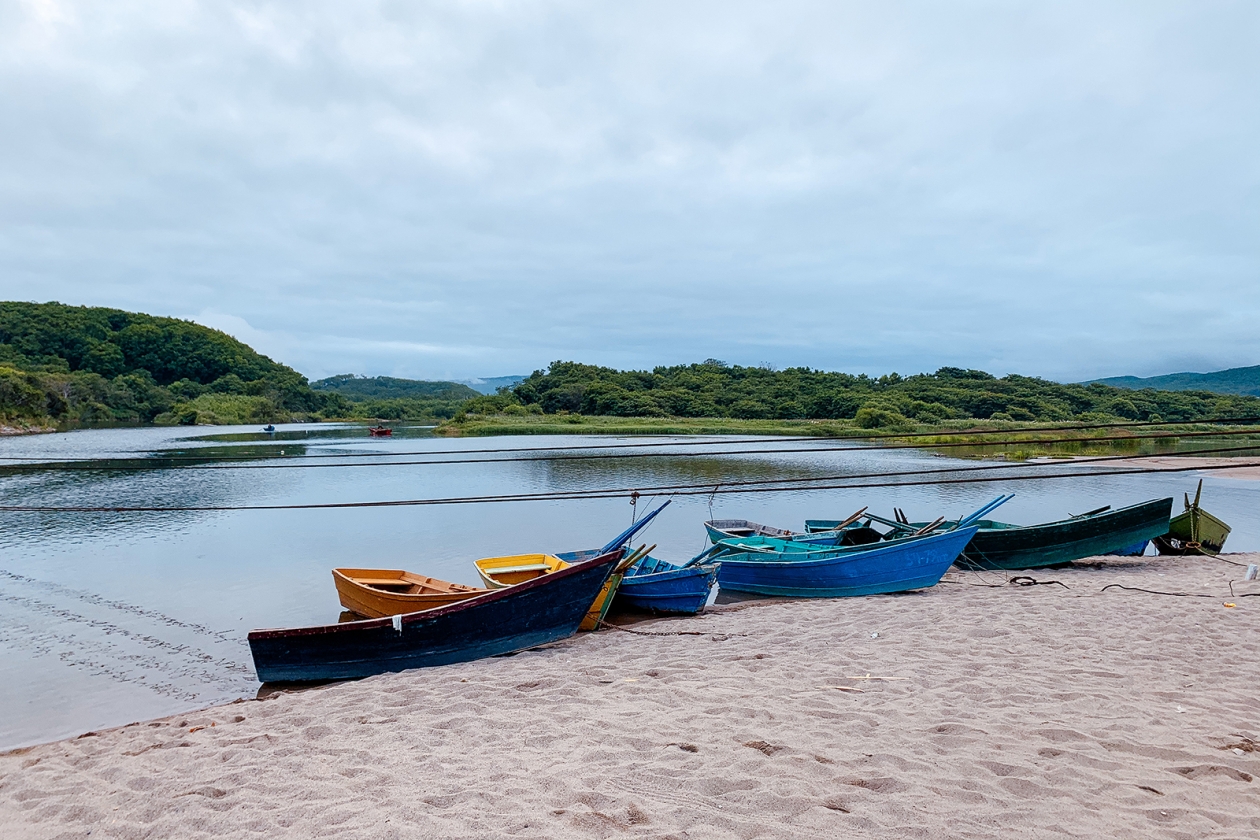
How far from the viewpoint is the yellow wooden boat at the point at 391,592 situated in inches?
385

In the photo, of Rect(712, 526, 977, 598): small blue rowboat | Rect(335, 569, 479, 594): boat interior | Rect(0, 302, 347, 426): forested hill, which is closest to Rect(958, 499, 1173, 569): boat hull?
Rect(712, 526, 977, 598): small blue rowboat

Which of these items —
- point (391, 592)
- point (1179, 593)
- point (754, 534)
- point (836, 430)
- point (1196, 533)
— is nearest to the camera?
point (391, 592)

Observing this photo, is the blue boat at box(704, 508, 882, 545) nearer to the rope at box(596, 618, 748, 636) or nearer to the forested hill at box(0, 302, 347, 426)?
the rope at box(596, 618, 748, 636)

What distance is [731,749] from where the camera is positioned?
4.86 m

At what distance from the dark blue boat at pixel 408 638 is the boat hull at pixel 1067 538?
30.5ft

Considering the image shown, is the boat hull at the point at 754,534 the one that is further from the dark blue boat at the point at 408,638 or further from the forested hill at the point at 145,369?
the forested hill at the point at 145,369

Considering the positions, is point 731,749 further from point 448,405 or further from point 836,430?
point 448,405

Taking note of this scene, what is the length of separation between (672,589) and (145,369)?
13525 centimetres

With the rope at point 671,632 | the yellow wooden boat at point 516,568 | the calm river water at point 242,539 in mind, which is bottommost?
the calm river water at point 242,539

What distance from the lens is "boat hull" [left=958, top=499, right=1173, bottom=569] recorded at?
1391 centimetres

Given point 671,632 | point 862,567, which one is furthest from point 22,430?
point 862,567

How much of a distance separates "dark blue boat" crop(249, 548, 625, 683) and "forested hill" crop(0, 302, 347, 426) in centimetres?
8939

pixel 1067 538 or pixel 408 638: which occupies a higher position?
pixel 1067 538

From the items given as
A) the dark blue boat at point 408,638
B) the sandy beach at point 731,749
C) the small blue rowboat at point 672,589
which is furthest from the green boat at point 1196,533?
the dark blue boat at point 408,638
